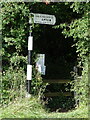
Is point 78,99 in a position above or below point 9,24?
below

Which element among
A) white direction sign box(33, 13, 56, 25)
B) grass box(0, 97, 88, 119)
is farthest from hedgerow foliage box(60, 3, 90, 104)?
grass box(0, 97, 88, 119)

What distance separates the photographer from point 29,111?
6.49 metres

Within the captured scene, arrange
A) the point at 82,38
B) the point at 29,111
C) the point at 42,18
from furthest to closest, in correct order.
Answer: the point at 42,18, the point at 82,38, the point at 29,111

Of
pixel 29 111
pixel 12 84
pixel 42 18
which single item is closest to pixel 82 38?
pixel 42 18

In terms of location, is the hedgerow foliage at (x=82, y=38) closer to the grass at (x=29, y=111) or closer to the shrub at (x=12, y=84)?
the grass at (x=29, y=111)

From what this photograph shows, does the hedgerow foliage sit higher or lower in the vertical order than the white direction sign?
lower

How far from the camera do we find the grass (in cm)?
625

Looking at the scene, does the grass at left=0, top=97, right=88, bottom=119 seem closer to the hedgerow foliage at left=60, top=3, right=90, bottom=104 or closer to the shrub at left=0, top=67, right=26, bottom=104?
the shrub at left=0, top=67, right=26, bottom=104

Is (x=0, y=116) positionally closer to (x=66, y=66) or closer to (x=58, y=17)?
(x=58, y=17)

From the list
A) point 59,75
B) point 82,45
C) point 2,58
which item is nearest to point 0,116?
point 2,58

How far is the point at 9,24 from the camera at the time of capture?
788 centimetres

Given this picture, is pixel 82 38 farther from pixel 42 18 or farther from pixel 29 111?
pixel 29 111

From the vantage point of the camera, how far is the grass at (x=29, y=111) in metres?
6.25

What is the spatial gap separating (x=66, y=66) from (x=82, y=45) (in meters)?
4.22
